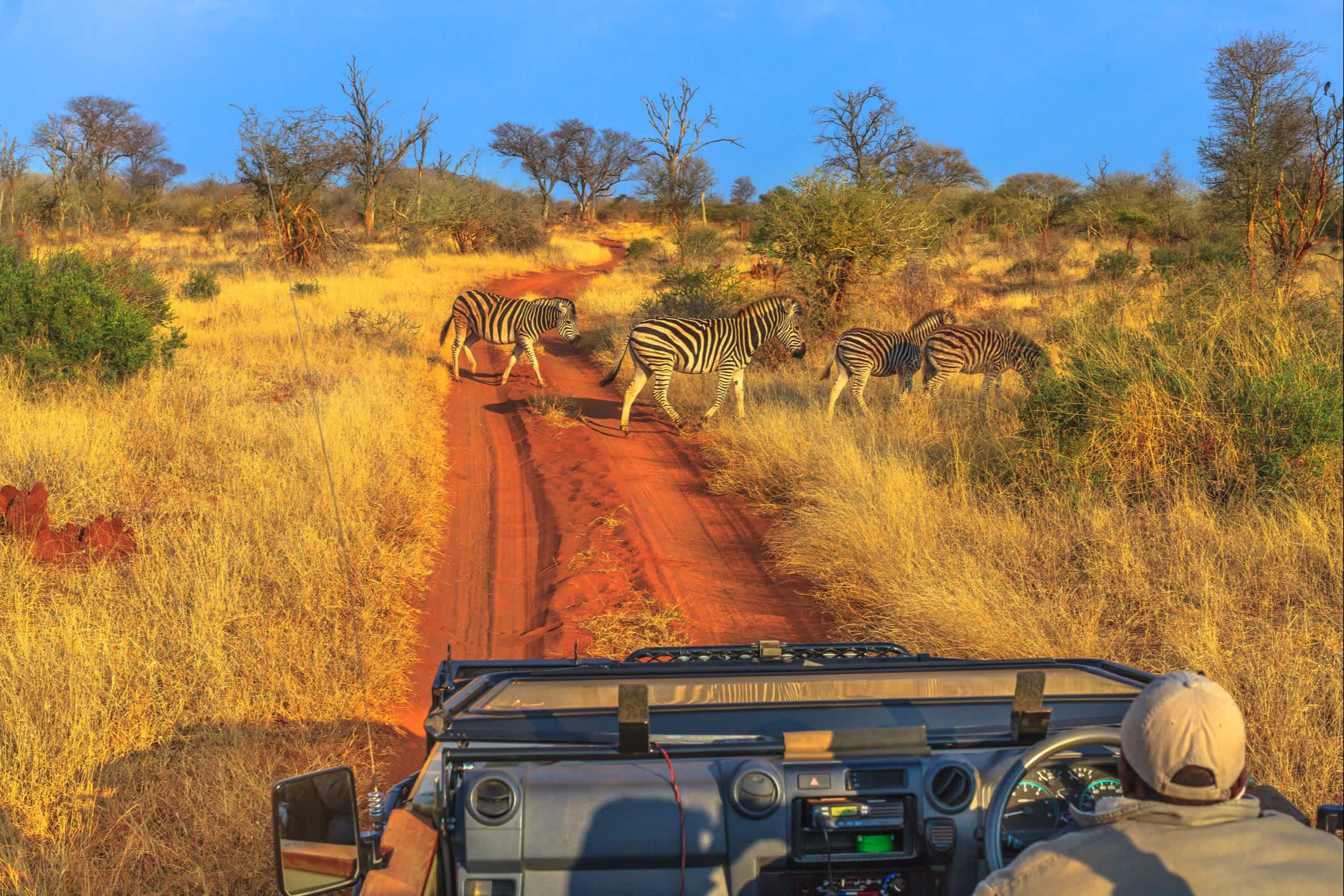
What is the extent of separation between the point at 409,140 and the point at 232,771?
1158 inches

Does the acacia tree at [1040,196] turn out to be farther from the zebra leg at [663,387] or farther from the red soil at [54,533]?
the red soil at [54,533]

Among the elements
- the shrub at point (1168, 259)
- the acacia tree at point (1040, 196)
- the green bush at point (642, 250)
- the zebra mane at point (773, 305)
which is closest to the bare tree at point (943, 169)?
the acacia tree at point (1040, 196)

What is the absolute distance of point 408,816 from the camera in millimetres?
2166

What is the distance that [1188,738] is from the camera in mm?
1704

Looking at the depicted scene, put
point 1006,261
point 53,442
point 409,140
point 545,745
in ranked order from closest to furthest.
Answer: point 545,745
point 53,442
point 1006,261
point 409,140

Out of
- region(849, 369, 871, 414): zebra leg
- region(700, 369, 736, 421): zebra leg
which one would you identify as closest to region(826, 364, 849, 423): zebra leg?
region(849, 369, 871, 414): zebra leg

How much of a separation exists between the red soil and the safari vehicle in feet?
16.9

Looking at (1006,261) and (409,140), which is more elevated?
(409,140)

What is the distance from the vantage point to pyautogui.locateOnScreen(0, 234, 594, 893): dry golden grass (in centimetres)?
402

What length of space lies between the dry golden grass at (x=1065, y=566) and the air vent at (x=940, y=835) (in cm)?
294

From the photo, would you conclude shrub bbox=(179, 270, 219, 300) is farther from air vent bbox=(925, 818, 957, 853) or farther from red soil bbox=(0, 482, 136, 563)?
air vent bbox=(925, 818, 957, 853)

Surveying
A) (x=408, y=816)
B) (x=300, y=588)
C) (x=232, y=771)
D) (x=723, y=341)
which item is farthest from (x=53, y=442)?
(x=408, y=816)

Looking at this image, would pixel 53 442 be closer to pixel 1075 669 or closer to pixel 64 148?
pixel 1075 669

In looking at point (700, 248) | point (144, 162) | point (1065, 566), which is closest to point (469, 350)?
point (1065, 566)
